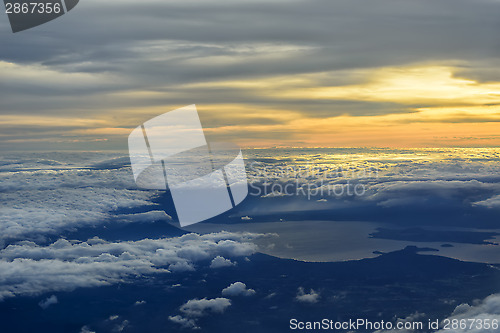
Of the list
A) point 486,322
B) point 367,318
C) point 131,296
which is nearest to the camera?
point 486,322

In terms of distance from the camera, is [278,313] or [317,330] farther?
[278,313]

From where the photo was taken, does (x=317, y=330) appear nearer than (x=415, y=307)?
Yes

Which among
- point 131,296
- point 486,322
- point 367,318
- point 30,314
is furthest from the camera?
point 131,296

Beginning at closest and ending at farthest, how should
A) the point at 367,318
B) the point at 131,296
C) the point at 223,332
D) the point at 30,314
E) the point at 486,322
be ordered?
1. the point at 486,322
2. the point at 223,332
3. the point at 367,318
4. the point at 30,314
5. the point at 131,296

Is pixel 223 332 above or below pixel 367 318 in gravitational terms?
above

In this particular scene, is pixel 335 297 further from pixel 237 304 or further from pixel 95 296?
pixel 95 296

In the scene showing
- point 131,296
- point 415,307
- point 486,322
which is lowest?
point 415,307

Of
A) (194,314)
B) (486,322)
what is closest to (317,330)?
(194,314)

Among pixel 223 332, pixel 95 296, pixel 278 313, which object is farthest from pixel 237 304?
pixel 95 296

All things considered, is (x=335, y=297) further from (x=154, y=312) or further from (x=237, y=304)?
(x=154, y=312)
